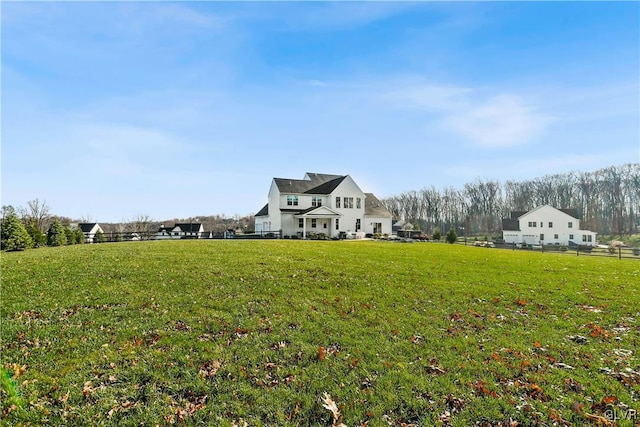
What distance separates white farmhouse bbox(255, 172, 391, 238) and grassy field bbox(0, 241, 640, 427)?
1001 inches

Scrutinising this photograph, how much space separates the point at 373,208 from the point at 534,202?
193 ft

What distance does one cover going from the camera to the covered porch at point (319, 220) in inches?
1405

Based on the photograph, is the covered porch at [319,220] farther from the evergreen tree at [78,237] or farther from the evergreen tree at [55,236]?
the evergreen tree at [55,236]

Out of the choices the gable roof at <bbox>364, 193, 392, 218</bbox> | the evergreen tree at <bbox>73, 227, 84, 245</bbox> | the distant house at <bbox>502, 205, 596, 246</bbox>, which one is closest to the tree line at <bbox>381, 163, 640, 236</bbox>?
the distant house at <bbox>502, 205, 596, 246</bbox>

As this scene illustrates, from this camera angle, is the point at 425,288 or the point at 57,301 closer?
the point at 57,301

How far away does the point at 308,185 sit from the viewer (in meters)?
40.5

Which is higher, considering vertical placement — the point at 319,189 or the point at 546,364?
the point at 319,189

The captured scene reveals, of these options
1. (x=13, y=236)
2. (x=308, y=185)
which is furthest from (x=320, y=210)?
(x=13, y=236)

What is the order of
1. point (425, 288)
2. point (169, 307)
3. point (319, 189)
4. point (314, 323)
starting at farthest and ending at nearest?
point (319, 189), point (425, 288), point (169, 307), point (314, 323)

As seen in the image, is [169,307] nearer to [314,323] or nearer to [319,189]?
[314,323]

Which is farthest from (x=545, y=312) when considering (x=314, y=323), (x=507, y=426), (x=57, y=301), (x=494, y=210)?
(x=494, y=210)

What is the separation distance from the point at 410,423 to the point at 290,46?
13291 millimetres

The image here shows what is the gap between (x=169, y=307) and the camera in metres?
7.73

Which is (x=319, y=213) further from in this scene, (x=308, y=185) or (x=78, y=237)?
(x=78, y=237)
